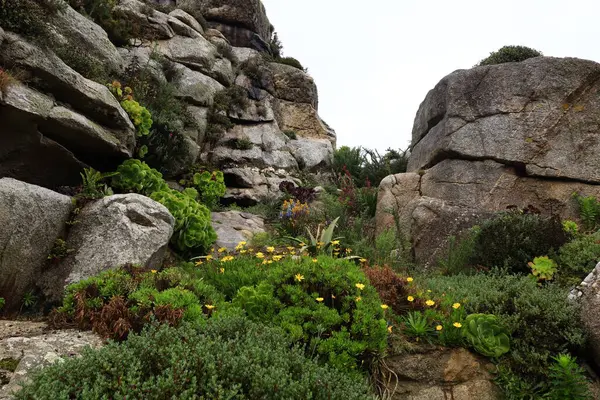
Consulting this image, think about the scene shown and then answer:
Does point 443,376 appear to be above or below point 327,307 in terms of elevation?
below

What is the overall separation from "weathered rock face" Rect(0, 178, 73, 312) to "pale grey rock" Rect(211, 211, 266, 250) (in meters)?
3.28

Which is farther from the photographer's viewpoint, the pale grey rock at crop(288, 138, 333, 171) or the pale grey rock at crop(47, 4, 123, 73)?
the pale grey rock at crop(288, 138, 333, 171)

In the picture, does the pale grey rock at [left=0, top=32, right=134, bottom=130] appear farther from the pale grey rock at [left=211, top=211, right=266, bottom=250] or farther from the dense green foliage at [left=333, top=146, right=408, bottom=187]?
the dense green foliage at [left=333, top=146, right=408, bottom=187]

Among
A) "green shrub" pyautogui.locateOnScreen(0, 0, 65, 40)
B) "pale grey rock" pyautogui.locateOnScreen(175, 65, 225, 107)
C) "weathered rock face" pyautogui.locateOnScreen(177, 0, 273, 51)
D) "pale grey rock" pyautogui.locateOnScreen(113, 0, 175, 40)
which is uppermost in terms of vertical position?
"weathered rock face" pyautogui.locateOnScreen(177, 0, 273, 51)

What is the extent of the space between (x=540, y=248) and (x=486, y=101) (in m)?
5.41

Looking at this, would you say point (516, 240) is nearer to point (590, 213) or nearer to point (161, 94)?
point (590, 213)

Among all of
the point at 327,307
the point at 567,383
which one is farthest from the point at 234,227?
the point at 567,383

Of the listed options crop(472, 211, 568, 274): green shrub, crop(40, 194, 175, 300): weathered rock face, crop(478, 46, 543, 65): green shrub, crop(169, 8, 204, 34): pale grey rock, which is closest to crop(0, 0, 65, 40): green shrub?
crop(40, 194, 175, 300): weathered rock face

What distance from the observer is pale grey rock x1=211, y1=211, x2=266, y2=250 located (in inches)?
343

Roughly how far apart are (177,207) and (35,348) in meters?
4.69

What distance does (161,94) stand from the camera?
38.8 feet

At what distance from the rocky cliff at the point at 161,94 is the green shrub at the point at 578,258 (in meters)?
8.11

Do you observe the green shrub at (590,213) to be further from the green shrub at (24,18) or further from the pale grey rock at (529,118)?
the green shrub at (24,18)

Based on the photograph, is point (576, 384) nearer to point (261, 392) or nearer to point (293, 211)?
point (261, 392)
